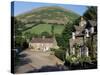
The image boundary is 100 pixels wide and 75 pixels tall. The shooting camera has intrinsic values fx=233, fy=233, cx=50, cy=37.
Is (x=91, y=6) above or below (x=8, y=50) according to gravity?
above

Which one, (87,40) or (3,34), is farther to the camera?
(87,40)

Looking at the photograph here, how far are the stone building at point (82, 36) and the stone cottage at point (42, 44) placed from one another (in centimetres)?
17

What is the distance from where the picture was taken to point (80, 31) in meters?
2.06

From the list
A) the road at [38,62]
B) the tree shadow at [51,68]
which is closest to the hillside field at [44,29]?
the road at [38,62]

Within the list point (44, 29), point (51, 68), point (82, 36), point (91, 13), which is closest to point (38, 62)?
point (51, 68)

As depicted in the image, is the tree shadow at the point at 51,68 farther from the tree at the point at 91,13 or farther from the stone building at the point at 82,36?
the tree at the point at 91,13

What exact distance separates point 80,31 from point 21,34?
534 mm

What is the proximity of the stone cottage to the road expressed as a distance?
0.04 meters

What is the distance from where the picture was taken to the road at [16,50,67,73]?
6.14ft

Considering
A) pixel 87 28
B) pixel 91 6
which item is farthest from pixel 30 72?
pixel 91 6

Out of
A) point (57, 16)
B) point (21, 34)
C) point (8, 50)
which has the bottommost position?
point (8, 50)

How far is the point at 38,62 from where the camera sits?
1911mm

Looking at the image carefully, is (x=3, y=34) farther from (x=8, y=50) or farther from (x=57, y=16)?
(x=57, y=16)

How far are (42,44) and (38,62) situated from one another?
0.15m
